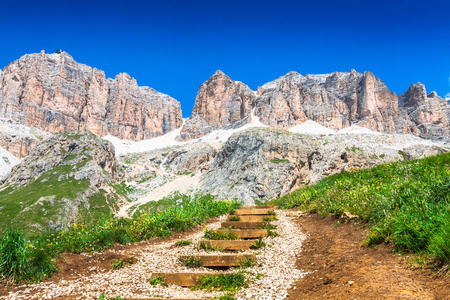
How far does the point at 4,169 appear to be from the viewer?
125312 millimetres

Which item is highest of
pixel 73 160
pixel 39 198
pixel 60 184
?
pixel 73 160

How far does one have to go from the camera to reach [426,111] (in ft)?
584

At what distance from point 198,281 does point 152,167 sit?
425 feet

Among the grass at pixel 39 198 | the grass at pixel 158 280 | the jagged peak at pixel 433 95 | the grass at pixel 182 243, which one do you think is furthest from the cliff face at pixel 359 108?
the grass at pixel 158 280

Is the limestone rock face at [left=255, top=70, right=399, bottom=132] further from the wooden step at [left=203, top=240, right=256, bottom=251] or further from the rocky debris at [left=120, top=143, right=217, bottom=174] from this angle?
the wooden step at [left=203, top=240, right=256, bottom=251]

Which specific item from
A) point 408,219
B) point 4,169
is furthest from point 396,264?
point 4,169

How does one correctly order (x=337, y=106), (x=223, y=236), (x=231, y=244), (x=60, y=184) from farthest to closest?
(x=337, y=106)
(x=60, y=184)
(x=223, y=236)
(x=231, y=244)

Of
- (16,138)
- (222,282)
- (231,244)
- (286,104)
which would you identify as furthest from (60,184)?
(286,104)

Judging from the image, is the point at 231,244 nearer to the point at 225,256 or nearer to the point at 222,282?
the point at 225,256

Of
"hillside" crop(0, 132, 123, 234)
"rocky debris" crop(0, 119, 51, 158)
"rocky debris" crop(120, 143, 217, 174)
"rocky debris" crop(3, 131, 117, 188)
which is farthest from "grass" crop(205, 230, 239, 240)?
"rocky debris" crop(0, 119, 51, 158)

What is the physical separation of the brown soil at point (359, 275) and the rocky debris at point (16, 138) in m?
180

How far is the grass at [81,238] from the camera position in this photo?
6102 millimetres

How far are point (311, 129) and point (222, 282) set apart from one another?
171919 millimetres

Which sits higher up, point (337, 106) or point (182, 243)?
point (337, 106)
